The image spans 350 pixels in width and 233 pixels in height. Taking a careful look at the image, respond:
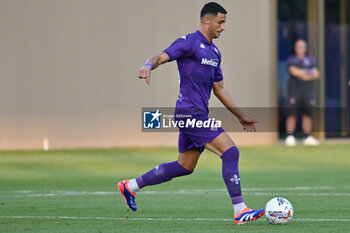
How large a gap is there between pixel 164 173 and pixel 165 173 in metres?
0.01

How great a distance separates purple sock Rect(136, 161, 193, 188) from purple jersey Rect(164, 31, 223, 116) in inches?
24.5

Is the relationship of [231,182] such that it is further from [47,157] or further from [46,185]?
[47,157]

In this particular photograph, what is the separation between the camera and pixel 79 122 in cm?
1838

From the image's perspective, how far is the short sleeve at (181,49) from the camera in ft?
25.5

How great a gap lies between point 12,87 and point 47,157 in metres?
2.28

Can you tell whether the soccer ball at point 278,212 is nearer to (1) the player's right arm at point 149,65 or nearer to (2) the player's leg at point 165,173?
(2) the player's leg at point 165,173

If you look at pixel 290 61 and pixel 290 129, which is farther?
pixel 290 129

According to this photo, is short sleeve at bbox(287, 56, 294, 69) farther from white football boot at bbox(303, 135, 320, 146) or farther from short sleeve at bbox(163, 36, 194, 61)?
short sleeve at bbox(163, 36, 194, 61)

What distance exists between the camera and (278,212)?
760 centimetres

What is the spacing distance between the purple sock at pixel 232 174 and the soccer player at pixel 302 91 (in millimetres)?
11862

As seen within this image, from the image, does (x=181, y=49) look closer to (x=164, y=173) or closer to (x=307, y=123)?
(x=164, y=173)

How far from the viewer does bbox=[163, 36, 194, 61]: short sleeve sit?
25.5 feet

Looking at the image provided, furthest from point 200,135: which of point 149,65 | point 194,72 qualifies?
point 149,65

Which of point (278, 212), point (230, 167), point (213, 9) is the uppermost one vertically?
point (213, 9)
